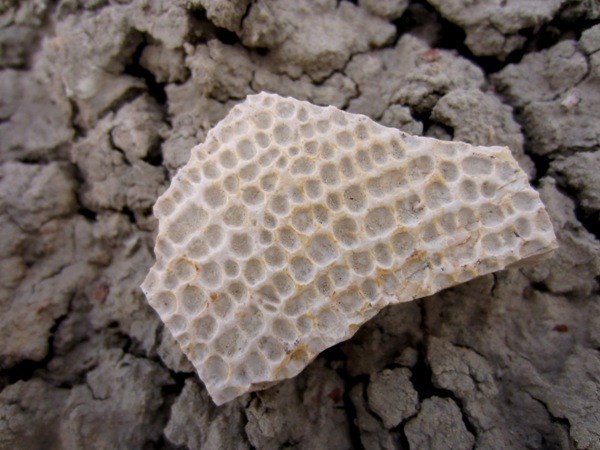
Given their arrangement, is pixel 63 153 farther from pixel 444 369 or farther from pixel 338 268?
pixel 444 369

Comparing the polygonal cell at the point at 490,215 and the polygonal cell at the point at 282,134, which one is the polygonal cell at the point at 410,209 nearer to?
the polygonal cell at the point at 490,215

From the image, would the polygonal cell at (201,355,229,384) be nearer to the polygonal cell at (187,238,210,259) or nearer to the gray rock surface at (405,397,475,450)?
the polygonal cell at (187,238,210,259)

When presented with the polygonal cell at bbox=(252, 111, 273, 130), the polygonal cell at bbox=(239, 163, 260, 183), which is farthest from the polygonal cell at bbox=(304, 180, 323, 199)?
the polygonal cell at bbox=(252, 111, 273, 130)

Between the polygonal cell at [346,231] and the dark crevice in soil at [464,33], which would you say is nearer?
the polygonal cell at [346,231]

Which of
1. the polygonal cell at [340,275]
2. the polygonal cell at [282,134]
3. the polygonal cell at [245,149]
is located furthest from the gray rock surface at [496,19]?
the polygonal cell at [340,275]

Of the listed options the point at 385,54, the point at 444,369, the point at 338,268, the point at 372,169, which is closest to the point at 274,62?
the point at 385,54

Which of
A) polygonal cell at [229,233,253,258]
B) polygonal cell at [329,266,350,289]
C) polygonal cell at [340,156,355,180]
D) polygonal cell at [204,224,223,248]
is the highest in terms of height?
polygonal cell at [340,156,355,180]
